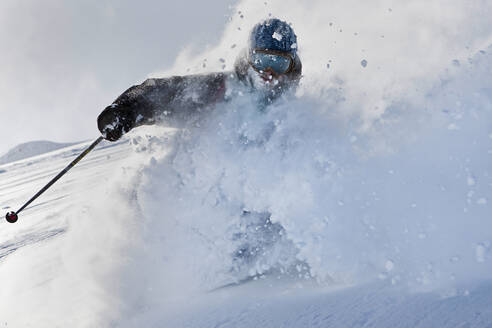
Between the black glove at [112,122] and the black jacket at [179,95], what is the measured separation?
0.04ft

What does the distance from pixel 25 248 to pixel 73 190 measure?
391 centimetres

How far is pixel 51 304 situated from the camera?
Answer: 2811mm

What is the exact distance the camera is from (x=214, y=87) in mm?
3670

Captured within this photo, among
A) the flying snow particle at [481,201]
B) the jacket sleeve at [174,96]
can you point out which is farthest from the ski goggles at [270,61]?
the flying snow particle at [481,201]

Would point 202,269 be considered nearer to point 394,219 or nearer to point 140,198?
point 140,198

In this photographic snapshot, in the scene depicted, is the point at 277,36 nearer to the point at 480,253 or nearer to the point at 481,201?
the point at 481,201

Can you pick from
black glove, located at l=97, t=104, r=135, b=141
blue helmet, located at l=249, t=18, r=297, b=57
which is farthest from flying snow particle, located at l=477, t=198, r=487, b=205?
black glove, located at l=97, t=104, r=135, b=141

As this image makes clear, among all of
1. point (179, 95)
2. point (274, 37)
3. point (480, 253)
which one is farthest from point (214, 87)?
point (480, 253)

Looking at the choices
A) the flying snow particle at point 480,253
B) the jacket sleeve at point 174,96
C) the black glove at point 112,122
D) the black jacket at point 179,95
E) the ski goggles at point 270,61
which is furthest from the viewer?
the jacket sleeve at point 174,96

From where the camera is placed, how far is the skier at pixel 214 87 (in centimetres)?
328

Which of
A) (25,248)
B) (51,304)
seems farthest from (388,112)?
(25,248)

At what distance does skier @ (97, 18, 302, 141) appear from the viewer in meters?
3.28

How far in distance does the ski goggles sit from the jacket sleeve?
20.2 inches

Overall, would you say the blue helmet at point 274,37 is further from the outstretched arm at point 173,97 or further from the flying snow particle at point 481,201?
the flying snow particle at point 481,201
